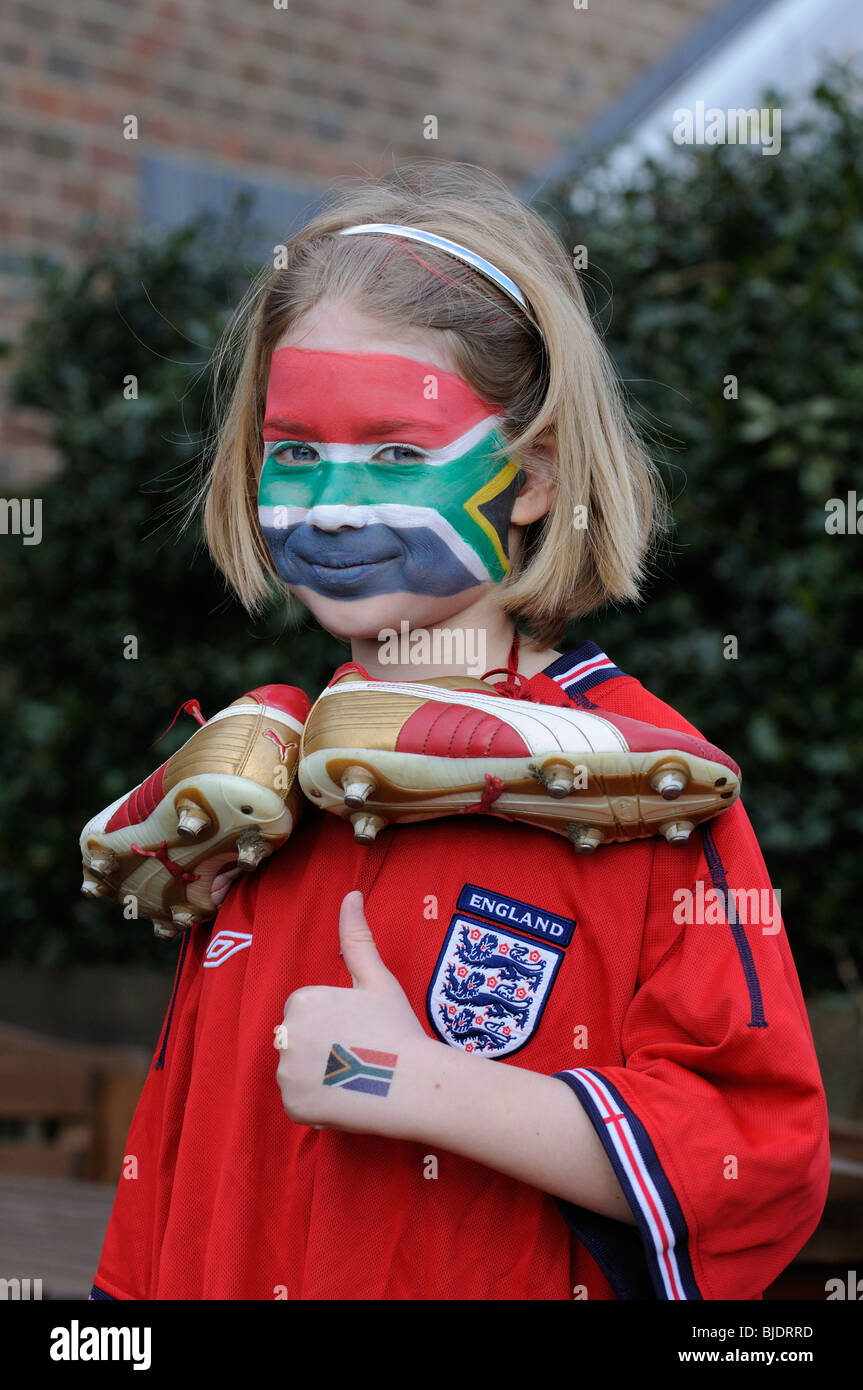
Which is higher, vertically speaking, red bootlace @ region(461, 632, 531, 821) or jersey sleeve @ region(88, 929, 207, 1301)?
red bootlace @ region(461, 632, 531, 821)

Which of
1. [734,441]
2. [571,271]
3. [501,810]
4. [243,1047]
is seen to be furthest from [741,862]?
[734,441]

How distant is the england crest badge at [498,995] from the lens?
1408 mm

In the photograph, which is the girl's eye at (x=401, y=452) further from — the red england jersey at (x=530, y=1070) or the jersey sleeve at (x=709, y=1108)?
the jersey sleeve at (x=709, y=1108)

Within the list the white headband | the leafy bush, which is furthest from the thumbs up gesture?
the leafy bush

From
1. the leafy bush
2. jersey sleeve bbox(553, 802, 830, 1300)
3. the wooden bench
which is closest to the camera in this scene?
jersey sleeve bbox(553, 802, 830, 1300)

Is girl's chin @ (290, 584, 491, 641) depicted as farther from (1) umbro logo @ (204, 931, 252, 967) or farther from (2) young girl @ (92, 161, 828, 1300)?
(1) umbro logo @ (204, 931, 252, 967)

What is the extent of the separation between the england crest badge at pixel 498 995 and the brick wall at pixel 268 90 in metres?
4.08

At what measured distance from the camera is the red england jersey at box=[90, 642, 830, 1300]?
4.28 ft

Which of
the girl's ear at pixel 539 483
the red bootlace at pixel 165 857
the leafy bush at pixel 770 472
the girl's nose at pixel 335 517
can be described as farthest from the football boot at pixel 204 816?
the leafy bush at pixel 770 472

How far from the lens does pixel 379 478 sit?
4.90 feet

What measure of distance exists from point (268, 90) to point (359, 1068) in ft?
18.4

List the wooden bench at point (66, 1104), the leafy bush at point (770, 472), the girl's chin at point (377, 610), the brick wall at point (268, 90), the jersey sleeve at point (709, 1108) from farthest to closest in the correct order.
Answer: the brick wall at point (268, 90), the wooden bench at point (66, 1104), the leafy bush at point (770, 472), the girl's chin at point (377, 610), the jersey sleeve at point (709, 1108)

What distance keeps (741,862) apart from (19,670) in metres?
3.82

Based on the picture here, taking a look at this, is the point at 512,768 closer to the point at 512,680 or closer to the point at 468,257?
the point at 512,680
